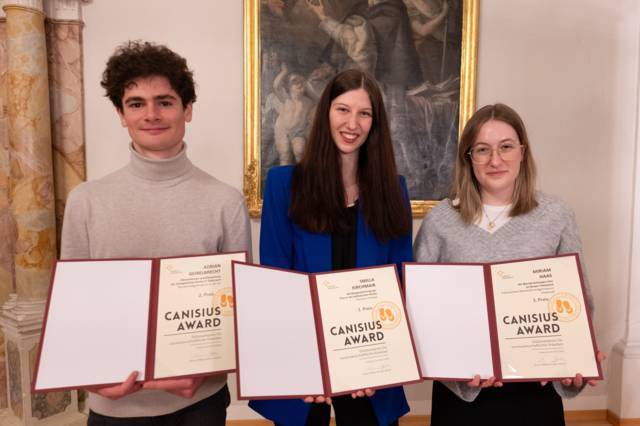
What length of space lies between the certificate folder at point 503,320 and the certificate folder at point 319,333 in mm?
114

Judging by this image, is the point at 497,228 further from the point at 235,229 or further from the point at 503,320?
the point at 235,229

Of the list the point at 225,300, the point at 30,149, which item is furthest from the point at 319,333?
the point at 30,149

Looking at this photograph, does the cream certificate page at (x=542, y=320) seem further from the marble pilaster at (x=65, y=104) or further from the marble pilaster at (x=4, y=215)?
the marble pilaster at (x=4, y=215)

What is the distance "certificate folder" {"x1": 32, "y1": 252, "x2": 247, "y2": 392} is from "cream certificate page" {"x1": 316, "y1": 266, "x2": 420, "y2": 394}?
0.32 metres

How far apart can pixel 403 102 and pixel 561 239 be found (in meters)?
1.83

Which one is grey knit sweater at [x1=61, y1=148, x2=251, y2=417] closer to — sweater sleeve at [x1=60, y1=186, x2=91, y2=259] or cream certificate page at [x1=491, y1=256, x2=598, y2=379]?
sweater sleeve at [x1=60, y1=186, x2=91, y2=259]

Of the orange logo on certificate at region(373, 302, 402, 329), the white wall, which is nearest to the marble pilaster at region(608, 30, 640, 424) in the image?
the white wall

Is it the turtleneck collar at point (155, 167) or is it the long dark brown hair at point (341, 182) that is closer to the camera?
the turtleneck collar at point (155, 167)

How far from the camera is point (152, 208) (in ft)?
4.69

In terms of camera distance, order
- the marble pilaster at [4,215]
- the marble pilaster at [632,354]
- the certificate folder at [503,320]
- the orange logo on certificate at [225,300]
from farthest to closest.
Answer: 1. the marble pilaster at [632,354]
2. the marble pilaster at [4,215]
3. the certificate folder at [503,320]
4. the orange logo on certificate at [225,300]

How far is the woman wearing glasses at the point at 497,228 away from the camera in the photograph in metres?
1.58

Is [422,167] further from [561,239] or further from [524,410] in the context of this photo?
[524,410]

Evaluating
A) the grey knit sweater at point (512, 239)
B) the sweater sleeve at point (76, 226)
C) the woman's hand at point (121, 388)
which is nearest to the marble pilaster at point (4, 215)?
the sweater sleeve at point (76, 226)

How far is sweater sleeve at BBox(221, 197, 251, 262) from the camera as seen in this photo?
1.51 m
